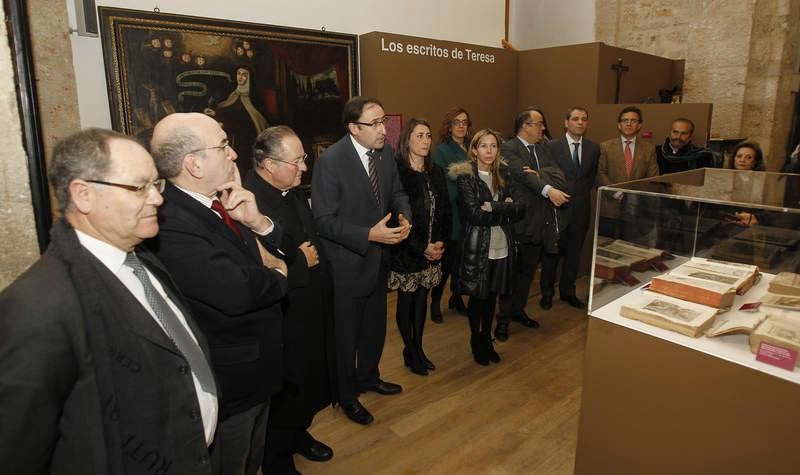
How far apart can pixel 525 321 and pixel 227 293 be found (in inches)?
135

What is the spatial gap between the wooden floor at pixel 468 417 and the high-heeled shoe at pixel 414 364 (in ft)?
0.16

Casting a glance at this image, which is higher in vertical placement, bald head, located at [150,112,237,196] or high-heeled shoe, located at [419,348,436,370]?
bald head, located at [150,112,237,196]

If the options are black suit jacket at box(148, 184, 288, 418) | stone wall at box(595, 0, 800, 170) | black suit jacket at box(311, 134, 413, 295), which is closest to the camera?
black suit jacket at box(148, 184, 288, 418)

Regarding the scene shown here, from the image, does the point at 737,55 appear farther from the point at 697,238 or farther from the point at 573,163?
the point at 697,238

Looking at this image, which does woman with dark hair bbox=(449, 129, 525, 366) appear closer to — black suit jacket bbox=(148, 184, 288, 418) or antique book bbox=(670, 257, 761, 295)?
antique book bbox=(670, 257, 761, 295)

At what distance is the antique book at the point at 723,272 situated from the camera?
217 centimetres

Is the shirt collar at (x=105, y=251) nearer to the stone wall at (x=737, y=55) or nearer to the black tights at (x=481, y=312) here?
the black tights at (x=481, y=312)

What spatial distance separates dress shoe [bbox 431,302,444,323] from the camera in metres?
4.57

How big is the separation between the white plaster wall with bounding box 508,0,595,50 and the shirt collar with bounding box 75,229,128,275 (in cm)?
774

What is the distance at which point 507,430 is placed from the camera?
2.94m

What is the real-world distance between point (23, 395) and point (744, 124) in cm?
810

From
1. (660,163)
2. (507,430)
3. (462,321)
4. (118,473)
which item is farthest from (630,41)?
(118,473)

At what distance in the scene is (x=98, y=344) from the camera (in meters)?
1.12

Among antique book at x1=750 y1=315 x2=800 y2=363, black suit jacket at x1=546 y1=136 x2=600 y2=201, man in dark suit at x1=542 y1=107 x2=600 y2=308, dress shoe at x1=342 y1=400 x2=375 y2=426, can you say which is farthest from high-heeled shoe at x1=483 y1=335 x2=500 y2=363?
antique book at x1=750 y1=315 x2=800 y2=363
